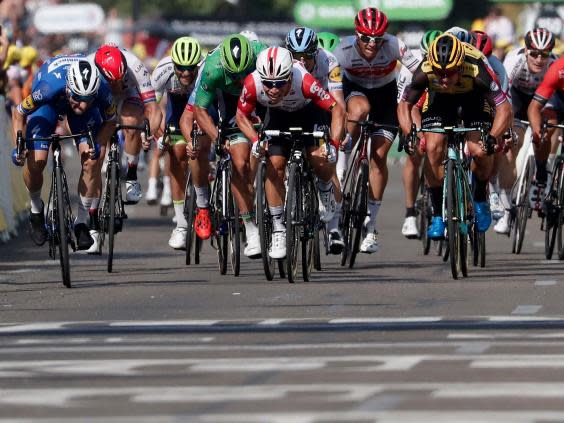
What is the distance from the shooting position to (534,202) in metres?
18.1

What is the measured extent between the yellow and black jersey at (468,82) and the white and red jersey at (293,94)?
758 mm

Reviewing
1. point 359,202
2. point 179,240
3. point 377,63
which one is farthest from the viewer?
point 377,63

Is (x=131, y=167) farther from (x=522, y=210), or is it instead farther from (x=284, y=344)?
(x=284, y=344)

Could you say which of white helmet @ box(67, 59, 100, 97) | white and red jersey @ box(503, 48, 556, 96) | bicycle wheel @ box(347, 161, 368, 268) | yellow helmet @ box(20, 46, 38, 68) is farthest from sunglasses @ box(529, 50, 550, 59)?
yellow helmet @ box(20, 46, 38, 68)

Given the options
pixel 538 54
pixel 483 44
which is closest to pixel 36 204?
pixel 483 44

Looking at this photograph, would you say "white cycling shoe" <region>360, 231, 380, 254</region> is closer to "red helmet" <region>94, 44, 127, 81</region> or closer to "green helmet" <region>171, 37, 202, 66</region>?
"green helmet" <region>171, 37, 202, 66</region>

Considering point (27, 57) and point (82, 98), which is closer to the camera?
point (82, 98)

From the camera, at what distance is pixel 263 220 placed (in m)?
14.9

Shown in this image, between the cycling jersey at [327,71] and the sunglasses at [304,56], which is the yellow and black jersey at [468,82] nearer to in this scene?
the sunglasses at [304,56]

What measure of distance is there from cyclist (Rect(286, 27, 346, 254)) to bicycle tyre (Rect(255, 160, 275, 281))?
0.72 metres

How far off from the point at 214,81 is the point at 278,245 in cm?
167

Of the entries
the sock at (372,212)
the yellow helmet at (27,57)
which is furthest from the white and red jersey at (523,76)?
the yellow helmet at (27,57)

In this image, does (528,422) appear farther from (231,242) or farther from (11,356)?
(231,242)

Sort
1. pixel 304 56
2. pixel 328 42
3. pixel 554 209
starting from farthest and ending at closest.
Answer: pixel 328 42
pixel 554 209
pixel 304 56
